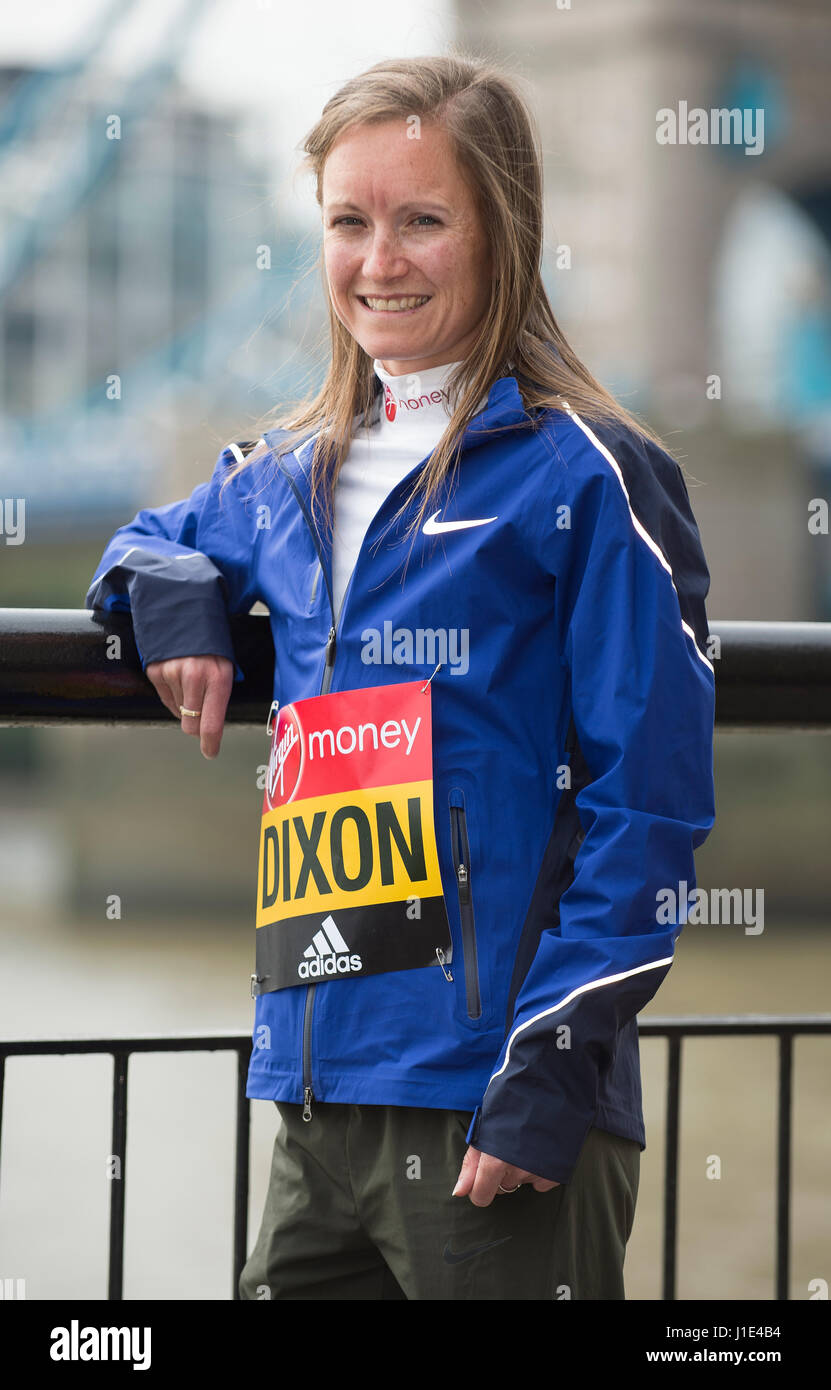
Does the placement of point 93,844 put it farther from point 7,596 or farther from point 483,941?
point 483,941

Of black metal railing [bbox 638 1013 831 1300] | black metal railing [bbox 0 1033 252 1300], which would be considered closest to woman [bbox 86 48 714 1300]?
black metal railing [bbox 0 1033 252 1300]

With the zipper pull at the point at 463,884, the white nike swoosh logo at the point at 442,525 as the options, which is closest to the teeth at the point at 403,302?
the white nike swoosh logo at the point at 442,525

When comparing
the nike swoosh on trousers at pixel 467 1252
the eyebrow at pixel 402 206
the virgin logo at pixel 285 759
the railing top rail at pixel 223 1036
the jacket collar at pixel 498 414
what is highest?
the eyebrow at pixel 402 206

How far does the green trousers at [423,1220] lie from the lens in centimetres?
156

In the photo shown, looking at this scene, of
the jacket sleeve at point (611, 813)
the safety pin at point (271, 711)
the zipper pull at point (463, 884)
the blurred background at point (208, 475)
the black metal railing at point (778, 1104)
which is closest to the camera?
the jacket sleeve at point (611, 813)

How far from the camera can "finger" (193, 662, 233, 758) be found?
1.76 meters

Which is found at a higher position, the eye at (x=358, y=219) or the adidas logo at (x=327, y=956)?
the eye at (x=358, y=219)

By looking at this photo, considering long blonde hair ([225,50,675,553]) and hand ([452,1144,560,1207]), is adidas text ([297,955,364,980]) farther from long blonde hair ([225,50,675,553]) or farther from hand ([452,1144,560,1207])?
long blonde hair ([225,50,675,553])

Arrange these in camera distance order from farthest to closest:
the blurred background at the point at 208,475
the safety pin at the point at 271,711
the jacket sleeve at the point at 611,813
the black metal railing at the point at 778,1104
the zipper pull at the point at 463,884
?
1. the blurred background at the point at 208,475
2. the black metal railing at the point at 778,1104
3. the safety pin at the point at 271,711
4. the zipper pull at the point at 463,884
5. the jacket sleeve at the point at 611,813

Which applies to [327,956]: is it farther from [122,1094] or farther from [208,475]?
[208,475]

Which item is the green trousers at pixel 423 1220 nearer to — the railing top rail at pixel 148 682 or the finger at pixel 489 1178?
the finger at pixel 489 1178

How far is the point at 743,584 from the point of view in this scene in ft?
54.5

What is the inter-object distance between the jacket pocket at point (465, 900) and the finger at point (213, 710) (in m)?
0.31

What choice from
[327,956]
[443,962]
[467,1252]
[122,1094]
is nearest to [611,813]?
[443,962]
